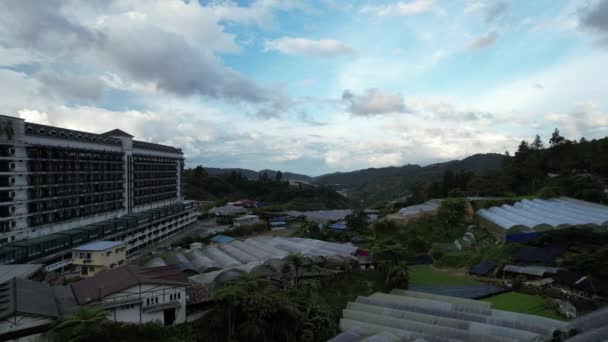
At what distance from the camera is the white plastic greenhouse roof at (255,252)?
30.0 metres

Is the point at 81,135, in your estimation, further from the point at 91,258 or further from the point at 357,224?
the point at 357,224

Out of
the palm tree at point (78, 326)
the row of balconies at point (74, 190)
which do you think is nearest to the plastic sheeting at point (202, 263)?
the row of balconies at point (74, 190)

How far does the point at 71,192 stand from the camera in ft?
123

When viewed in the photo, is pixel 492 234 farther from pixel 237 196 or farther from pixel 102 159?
pixel 237 196

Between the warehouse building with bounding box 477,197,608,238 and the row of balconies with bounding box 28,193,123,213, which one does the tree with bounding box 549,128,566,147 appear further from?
the row of balconies with bounding box 28,193,123,213

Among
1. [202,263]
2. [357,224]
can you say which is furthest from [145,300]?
[357,224]

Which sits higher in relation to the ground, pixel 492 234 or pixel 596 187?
pixel 596 187

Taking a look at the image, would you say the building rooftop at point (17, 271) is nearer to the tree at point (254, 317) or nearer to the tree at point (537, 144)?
the tree at point (254, 317)

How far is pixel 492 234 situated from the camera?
38.1 metres

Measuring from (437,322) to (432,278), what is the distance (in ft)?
37.8

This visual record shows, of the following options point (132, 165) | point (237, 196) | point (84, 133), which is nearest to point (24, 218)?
point (84, 133)

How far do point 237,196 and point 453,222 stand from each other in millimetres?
77445

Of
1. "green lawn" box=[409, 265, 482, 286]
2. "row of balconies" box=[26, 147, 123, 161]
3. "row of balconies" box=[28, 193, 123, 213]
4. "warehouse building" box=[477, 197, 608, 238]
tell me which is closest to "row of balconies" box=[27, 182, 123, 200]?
"row of balconies" box=[28, 193, 123, 213]

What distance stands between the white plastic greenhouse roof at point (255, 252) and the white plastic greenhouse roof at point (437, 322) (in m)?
9.09
